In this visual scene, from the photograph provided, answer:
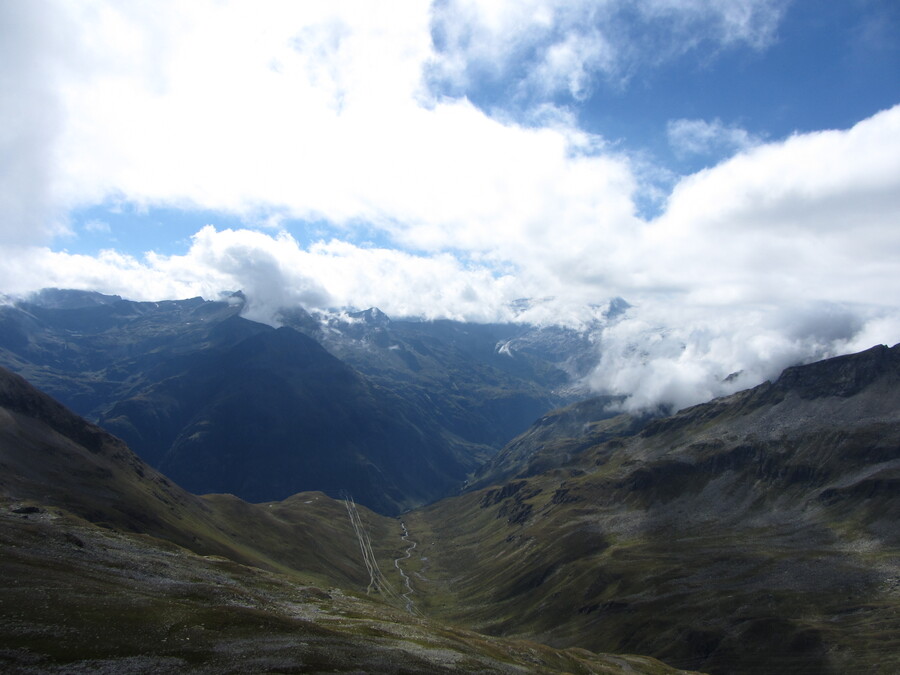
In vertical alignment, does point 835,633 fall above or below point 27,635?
below

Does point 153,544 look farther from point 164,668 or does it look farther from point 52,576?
point 164,668

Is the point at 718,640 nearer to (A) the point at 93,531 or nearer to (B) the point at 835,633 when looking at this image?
(B) the point at 835,633

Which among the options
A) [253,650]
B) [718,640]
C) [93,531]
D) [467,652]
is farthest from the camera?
[718,640]

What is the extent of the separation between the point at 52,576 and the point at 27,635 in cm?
2145

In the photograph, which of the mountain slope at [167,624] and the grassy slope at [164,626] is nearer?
the grassy slope at [164,626]

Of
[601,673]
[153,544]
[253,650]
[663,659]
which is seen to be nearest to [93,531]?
[153,544]

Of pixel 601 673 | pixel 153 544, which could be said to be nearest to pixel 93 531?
pixel 153 544

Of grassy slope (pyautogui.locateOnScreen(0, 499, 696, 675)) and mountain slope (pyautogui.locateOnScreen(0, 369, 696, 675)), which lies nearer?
grassy slope (pyautogui.locateOnScreen(0, 499, 696, 675))

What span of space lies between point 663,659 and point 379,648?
16233cm

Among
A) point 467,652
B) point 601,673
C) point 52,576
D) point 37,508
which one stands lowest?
point 601,673

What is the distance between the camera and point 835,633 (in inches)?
7249

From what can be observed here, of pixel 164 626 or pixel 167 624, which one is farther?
pixel 167 624

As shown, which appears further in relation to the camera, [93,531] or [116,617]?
[93,531]

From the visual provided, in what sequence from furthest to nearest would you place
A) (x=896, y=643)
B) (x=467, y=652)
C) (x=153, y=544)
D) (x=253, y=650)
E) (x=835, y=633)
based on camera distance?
(x=835, y=633)
(x=896, y=643)
(x=153, y=544)
(x=467, y=652)
(x=253, y=650)
